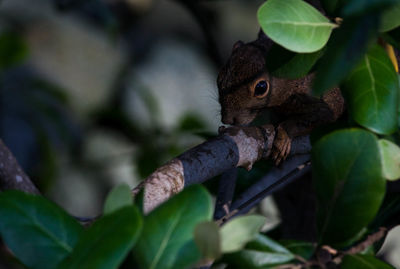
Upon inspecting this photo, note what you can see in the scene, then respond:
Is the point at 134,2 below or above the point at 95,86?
above

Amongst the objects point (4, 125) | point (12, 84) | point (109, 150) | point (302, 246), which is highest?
point (302, 246)

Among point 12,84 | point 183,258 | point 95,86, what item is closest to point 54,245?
point 183,258

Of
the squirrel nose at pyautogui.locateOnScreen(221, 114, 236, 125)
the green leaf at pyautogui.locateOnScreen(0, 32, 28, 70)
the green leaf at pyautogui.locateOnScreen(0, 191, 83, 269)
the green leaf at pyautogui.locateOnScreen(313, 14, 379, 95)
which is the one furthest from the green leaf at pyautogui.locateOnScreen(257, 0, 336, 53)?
the green leaf at pyautogui.locateOnScreen(0, 32, 28, 70)

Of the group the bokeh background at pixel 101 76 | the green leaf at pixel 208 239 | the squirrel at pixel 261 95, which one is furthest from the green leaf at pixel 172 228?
the bokeh background at pixel 101 76

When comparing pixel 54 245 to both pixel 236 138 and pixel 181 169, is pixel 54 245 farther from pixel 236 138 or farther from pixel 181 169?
pixel 236 138

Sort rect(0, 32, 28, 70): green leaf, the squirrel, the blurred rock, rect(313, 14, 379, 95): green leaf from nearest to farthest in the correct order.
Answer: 1. rect(313, 14, 379, 95): green leaf
2. the squirrel
3. rect(0, 32, 28, 70): green leaf
4. the blurred rock

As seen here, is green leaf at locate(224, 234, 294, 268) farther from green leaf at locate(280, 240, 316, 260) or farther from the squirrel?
the squirrel

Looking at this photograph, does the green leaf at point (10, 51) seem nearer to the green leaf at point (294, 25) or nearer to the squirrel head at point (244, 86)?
the squirrel head at point (244, 86)
